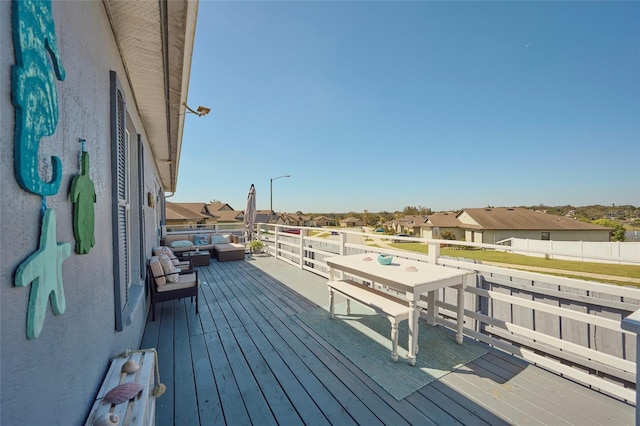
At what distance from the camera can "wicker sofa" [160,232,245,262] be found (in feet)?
27.5

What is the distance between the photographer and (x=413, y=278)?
2.87 meters

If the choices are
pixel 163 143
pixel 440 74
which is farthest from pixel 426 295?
pixel 440 74

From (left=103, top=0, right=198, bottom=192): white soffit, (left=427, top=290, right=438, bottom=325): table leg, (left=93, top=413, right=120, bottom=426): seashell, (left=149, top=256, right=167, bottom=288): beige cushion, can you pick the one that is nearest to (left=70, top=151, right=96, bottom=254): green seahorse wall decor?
(left=93, top=413, right=120, bottom=426): seashell

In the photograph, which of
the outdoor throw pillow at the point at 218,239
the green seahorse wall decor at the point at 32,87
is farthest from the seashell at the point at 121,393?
the outdoor throw pillow at the point at 218,239

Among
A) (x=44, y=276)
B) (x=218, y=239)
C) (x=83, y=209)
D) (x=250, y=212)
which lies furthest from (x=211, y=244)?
(x=44, y=276)

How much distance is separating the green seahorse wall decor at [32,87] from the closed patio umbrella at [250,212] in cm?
903

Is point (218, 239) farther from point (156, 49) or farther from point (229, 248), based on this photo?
point (156, 49)

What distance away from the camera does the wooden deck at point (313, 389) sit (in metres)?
2.03

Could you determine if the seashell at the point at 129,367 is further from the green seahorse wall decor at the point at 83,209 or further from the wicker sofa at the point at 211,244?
the wicker sofa at the point at 211,244

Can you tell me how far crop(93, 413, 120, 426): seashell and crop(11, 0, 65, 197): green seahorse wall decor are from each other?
1.09m

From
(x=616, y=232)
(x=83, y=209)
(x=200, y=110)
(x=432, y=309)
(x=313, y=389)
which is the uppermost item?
(x=200, y=110)

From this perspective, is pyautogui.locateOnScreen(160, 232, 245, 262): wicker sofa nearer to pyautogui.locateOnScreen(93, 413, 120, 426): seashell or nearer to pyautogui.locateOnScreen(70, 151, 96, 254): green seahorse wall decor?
pyautogui.locateOnScreen(70, 151, 96, 254): green seahorse wall decor

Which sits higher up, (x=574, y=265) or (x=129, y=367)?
(x=129, y=367)

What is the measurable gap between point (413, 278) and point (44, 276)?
9.50ft
